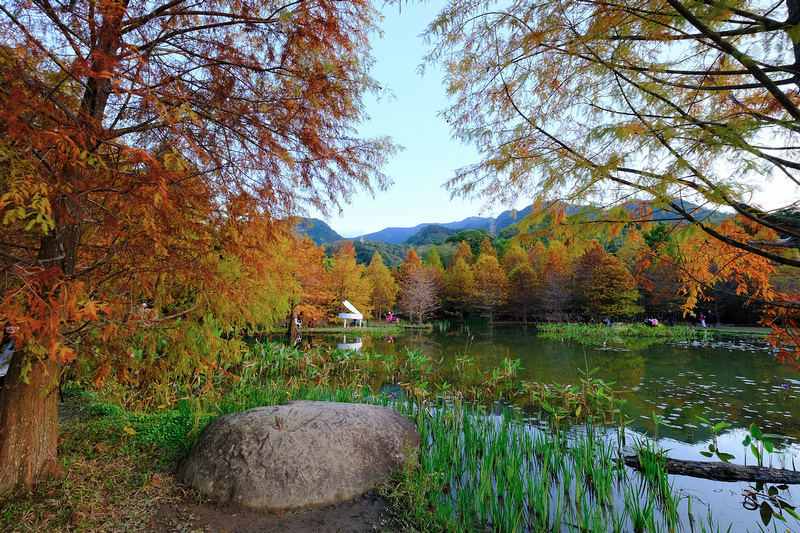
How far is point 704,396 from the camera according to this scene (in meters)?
7.05

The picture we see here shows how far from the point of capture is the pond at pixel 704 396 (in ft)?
11.1

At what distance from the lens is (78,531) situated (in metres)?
2.14

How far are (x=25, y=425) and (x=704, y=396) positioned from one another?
10.1 meters

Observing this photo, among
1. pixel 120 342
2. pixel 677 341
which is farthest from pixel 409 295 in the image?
pixel 120 342

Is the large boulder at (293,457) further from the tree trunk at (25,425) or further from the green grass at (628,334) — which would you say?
the green grass at (628,334)

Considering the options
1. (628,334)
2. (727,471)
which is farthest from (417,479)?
(628,334)

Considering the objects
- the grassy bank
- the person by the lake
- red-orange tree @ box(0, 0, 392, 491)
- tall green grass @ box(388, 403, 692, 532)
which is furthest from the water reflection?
the person by the lake

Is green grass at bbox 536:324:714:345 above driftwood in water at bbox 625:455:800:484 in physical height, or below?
below

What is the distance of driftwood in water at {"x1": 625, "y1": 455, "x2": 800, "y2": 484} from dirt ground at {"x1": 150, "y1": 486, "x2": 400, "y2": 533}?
3052mm

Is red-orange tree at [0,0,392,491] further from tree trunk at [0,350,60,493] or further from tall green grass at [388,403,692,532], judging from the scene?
tall green grass at [388,403,692,532]

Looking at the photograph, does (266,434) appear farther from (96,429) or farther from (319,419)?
(96,429)

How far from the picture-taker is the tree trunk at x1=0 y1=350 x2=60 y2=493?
95.0 inches

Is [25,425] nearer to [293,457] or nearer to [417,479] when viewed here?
[293,457]

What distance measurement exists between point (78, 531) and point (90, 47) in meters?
3.06
